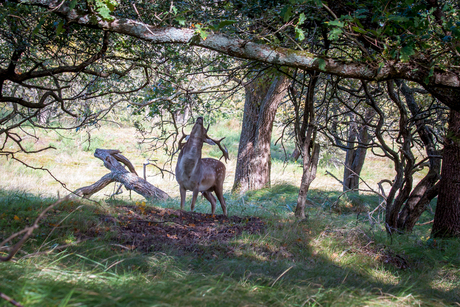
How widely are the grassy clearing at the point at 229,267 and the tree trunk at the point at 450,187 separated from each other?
343 mm

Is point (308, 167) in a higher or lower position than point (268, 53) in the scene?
lower

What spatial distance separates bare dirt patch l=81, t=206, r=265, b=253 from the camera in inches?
196

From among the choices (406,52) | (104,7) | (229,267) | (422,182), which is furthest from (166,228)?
(422,182)

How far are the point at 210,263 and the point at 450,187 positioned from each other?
12.6 ft

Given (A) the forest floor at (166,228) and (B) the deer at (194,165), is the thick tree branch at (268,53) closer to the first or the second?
(A) the forest floor at (166,228)

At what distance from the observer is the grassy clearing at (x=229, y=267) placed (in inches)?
111

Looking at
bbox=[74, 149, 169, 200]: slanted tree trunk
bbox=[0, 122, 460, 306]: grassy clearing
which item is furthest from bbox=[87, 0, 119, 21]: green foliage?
bbox=[74, 149, 169, 200]: slanted tree trunk

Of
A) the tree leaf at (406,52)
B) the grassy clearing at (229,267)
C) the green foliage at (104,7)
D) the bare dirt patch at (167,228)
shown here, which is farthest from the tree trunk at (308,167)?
the green foliage at (104,7)

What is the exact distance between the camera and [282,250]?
211 inches

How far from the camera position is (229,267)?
429 cm

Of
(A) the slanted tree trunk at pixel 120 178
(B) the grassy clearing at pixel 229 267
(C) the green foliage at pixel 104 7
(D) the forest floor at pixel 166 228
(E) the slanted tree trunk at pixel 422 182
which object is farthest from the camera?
(A) the slanted tree trunk at pixel 120 178

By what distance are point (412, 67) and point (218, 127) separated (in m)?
29.0

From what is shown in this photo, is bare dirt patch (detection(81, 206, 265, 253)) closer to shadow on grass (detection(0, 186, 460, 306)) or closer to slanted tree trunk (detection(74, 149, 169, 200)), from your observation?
shadow on grass (detection(0, 186, 460, 306))

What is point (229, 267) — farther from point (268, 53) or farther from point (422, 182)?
point (422, 182)
